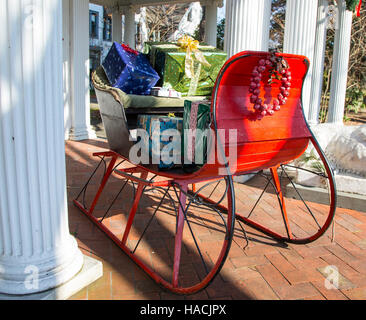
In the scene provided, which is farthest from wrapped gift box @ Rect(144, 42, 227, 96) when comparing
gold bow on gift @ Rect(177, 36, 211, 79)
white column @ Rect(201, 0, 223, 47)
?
white column @ Rect(201, 0, 223, 47)

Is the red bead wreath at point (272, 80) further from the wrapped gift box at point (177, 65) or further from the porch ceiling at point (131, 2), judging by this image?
the porch ceiling at point (131, 2)

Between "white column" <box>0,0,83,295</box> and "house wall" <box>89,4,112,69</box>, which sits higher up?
"house wall" <box>89,4,112,69</box>

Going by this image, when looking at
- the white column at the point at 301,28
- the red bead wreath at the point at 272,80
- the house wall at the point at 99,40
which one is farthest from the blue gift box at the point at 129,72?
the house wall at the point at 99,40

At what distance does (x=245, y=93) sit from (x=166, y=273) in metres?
1.17

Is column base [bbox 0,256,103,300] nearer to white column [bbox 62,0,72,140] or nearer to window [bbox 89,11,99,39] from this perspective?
white column [bbox 62,0,72,140]

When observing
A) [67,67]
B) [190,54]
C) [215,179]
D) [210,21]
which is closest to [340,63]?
[210,21]

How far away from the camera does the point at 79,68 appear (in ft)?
20.0

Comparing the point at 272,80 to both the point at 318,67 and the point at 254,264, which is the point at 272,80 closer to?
the point at 254,264

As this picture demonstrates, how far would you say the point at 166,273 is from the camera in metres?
2.14

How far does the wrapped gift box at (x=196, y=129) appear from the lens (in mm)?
1806

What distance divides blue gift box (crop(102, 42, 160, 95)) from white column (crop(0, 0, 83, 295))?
0.81m

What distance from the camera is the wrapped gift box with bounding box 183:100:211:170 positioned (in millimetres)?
1806

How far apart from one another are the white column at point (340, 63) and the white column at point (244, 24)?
185 inches

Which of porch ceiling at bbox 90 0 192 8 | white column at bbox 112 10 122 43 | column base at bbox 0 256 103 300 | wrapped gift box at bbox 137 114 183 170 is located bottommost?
column base at bbox 0 256 103 300
